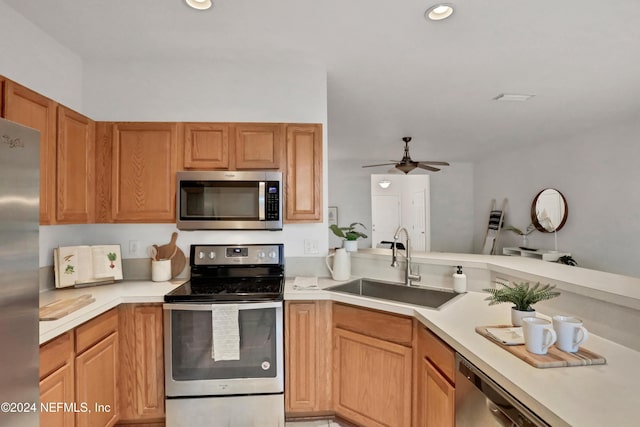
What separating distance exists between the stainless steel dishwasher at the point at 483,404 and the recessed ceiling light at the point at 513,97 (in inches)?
107

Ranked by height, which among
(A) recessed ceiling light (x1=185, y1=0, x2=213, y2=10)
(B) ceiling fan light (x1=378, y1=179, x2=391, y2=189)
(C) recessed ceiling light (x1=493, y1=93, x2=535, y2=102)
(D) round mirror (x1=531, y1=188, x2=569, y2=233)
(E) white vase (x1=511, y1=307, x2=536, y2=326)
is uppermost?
(A) recessed ceiling light (x1=185, y1=0, x2=213, y2=10)

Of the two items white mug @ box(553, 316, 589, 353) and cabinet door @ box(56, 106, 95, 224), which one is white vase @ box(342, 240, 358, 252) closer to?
white mug @ box(553, 316, 589, 353)

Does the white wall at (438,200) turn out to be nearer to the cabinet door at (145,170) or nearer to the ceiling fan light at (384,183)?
the ceiling fan light at (384,183)

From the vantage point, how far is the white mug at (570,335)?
1090mm

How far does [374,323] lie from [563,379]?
3.24 feet

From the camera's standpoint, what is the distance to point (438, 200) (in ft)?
21.9

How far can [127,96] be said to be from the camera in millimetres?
2406

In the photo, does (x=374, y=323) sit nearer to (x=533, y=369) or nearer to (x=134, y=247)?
(x=533, y=369)

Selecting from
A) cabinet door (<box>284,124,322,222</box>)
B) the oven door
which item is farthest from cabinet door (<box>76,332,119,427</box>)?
cabinet door (<box>284,124,322,222</box>)

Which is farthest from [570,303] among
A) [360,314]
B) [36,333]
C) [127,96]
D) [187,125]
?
[127,96]

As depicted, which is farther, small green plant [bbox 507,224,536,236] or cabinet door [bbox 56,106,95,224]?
small green plant [bbox 507,224,536,236]

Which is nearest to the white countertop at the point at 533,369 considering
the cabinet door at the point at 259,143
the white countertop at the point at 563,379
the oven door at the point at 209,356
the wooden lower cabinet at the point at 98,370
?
the white countertop at the point at 563,379

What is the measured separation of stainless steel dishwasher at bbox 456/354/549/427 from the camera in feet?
3.08

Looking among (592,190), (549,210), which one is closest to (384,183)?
(549,210)
